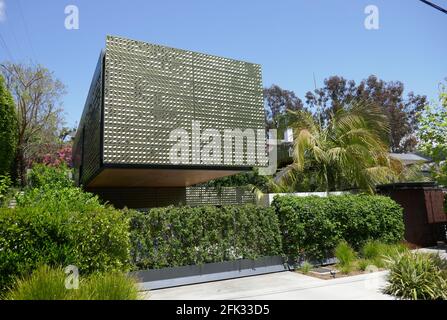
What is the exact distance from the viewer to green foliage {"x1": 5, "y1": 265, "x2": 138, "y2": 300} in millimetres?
5137

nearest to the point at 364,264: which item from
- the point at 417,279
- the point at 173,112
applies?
the point at 417,279

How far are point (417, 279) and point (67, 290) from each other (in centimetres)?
615

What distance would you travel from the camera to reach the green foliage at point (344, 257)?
935cm

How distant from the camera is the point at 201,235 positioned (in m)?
8.98

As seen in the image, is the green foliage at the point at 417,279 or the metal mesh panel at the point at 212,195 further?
the metal mesh panel at the point at 212,195

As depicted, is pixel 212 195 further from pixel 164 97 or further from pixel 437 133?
pixel 437 133

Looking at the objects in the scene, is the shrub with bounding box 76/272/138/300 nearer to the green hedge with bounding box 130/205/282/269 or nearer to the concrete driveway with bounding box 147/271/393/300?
the concrete driveway with bounding box 147/271/393/300

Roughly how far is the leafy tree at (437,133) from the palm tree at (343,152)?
169 centimetres

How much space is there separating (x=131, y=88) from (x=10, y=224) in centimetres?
617

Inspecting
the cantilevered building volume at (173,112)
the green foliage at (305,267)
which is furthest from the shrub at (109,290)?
the cantilevered building volume at (173,112)

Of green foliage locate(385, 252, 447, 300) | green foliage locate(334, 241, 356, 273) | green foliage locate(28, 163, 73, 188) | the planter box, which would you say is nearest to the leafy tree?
green foliage locate(334, 241, 356, 273)

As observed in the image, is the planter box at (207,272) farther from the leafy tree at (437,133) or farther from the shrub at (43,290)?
the leafy tree at (437,133)

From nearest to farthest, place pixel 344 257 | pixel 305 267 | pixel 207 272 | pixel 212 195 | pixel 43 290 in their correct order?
pixel 43 290 < pixel 207 272 < pixel 305 267 < pixel 344 257 < pixel 212 195

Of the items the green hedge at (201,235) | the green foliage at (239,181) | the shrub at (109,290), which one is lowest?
the shrub at (109,290)
